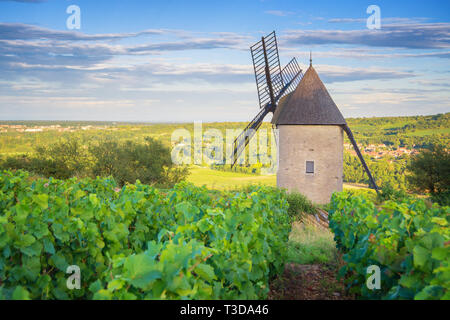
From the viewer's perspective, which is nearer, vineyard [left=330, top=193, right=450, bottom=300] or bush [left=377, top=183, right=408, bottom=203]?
vineyard [left=330, top=193, right=450, bottom=300]

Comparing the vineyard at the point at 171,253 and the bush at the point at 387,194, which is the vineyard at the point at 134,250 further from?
the bush at the point at 387,194

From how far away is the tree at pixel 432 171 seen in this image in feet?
91.0

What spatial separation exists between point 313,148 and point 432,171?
1288 centimetres

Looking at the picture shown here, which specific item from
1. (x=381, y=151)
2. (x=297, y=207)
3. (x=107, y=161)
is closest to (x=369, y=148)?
(x=381, y=151)

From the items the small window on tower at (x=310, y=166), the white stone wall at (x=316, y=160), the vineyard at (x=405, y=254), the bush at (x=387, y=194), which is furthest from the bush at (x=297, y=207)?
the vineyard at (x=405, y=254)

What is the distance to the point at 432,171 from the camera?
28594 millimetres

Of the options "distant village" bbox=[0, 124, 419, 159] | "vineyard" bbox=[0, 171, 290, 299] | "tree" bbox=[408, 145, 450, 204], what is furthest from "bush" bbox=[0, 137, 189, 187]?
"distant village" bbox=[0, 124, 419, 159]

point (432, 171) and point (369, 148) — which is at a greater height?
point (369, 148)

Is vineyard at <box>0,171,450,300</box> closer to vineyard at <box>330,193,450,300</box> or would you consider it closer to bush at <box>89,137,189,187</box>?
vineyard at <box>330,193,450,300</box>

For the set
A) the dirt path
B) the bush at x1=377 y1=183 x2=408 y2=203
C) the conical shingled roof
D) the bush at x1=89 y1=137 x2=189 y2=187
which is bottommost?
the bush at x1=377 y1=183 x2=408 y2=203

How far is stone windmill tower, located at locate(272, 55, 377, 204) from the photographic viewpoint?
21391 mm

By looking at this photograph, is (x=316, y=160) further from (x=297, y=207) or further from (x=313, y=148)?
(x=297, y=207)

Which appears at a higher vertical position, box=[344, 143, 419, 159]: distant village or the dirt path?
box=[344, 143, 419, 159]: distant village

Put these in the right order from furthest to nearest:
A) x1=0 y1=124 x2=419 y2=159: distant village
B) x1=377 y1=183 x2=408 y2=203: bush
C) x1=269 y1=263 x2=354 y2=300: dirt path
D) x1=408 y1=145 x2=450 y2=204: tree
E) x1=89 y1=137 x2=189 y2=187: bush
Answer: x1=0 y1=124 x2=419 y2=159: distant village → x1=89 y1=137 x2=189 y2=187: bush → x1=408 y1=145 x2=450 y2=204: tree → x1=377 y1=183 x2=408 y2=203: bush → x1=269 y1=263 x2=354 y2=300: dirt path
